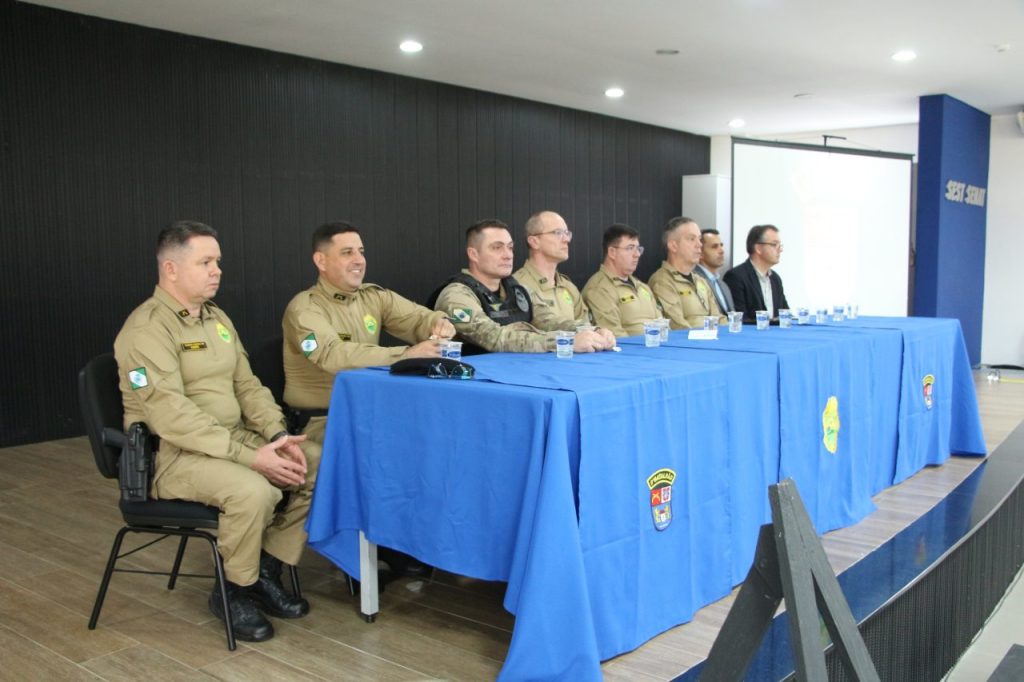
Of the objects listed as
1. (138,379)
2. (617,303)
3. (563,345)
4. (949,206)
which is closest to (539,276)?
(617,303)

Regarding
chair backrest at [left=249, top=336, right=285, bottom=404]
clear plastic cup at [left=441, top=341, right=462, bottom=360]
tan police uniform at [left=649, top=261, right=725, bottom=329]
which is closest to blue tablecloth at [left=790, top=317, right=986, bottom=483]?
tan police uniform at [left=649, top=261, right=725, bottom=329]

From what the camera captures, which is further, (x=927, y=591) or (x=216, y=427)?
(x=216, y=427)

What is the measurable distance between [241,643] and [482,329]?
148cm

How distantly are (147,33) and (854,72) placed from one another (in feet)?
19.2

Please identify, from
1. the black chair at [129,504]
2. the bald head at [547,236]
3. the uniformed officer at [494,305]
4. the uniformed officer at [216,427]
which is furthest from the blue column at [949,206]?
the black chair at [129,504]

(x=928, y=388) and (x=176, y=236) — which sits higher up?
(x=176, y=236)

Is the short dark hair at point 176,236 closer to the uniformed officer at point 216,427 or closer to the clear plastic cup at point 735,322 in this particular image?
the uniformed officer at point 216,427

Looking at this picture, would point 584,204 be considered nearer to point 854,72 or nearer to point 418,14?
point 854,72

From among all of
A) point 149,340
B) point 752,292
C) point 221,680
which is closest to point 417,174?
point 752,292

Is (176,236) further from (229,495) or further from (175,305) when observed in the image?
(229,495)

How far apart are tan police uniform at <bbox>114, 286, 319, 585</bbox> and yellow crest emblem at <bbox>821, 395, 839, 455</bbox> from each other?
6.80ft

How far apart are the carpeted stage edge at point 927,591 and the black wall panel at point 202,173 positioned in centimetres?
490

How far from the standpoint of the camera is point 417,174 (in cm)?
807

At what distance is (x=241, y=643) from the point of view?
2.72 meters
